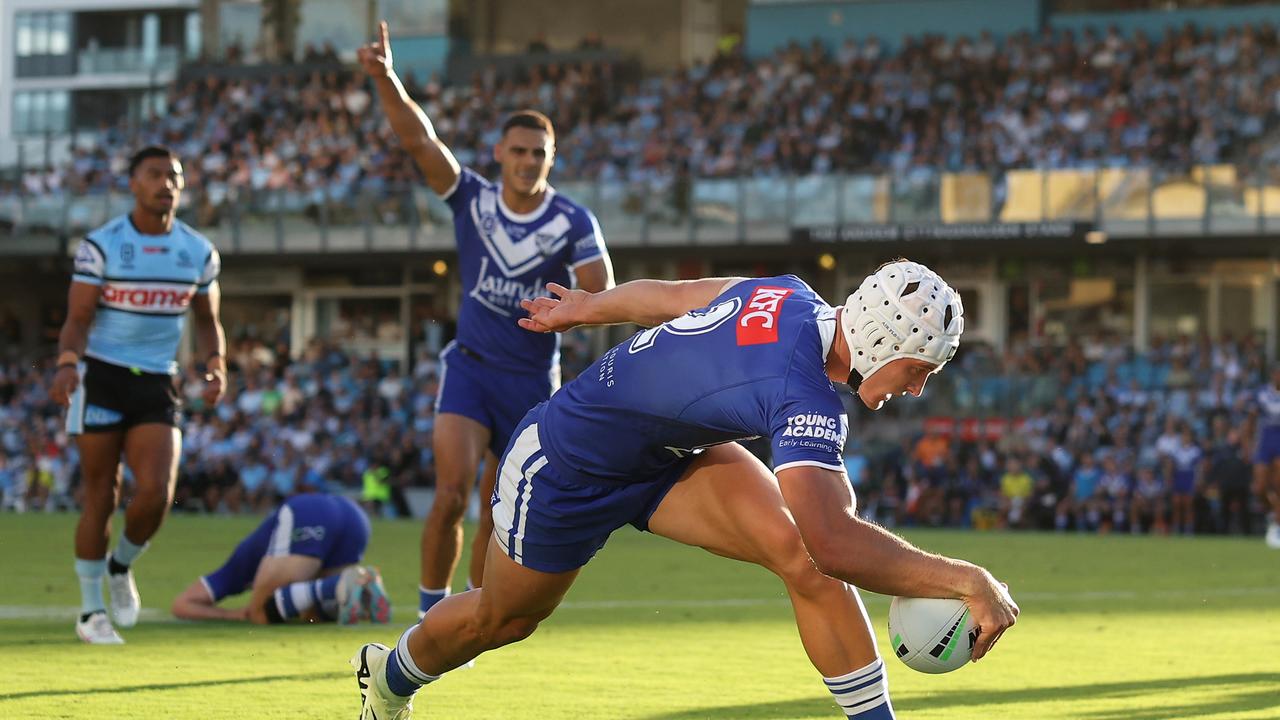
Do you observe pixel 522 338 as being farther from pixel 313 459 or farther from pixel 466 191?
pixel 313 459

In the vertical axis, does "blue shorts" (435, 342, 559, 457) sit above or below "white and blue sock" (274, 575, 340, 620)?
above

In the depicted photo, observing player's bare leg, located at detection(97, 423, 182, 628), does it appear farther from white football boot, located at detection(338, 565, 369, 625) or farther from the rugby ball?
the rugby ball

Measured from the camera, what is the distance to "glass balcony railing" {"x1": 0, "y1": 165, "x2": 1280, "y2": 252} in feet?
106

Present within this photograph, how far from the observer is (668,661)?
9.24 metres

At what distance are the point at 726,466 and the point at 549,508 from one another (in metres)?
0.62

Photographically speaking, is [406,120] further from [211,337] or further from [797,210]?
[797,210]

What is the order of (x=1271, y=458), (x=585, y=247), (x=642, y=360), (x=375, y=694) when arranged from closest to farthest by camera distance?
(x=642, y=360) < (x=375, y=694) < (x=585, y=247) < (x=1271, y=458)

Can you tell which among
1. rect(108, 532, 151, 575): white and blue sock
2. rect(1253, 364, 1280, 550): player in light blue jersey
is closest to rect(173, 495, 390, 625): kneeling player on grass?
rect(108, 532, 151, 575): white and blue sock

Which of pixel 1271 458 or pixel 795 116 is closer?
pixel 1271 458

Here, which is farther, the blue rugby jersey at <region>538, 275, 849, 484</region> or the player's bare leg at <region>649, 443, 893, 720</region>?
the player's bare leg at <region>649, 443, 893, 720</region>

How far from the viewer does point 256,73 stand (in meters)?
49.3

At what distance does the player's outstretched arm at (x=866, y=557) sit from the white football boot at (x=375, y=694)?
2055 millimetres

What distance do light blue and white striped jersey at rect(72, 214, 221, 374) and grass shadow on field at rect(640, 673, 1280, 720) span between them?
4.20 metres

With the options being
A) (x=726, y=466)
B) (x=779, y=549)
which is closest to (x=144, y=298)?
(x=726, y=466)
